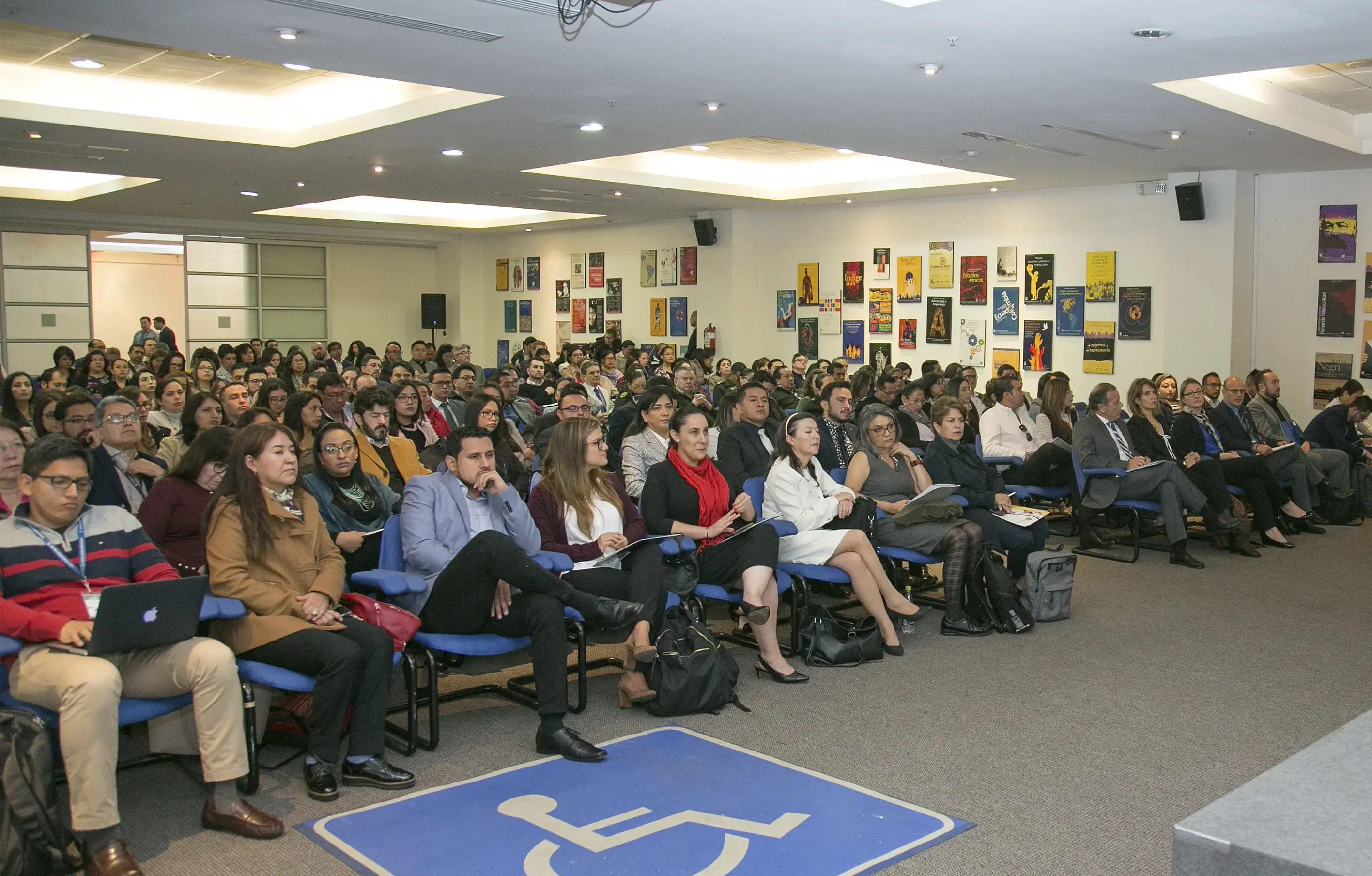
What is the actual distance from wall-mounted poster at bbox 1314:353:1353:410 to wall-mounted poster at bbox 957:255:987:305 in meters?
3.76

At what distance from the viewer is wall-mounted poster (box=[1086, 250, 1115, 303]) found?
12875mm

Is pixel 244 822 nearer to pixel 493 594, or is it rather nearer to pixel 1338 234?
pixel 493 594

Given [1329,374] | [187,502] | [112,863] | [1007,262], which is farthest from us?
[1007,262]

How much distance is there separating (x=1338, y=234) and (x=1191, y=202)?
1.50m

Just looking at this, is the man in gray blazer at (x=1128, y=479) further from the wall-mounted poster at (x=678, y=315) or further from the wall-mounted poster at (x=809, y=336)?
the wall-mounted poster at (x=678, y=315)

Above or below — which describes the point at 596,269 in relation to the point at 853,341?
above

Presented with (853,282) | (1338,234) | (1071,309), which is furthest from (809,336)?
(1338,234)

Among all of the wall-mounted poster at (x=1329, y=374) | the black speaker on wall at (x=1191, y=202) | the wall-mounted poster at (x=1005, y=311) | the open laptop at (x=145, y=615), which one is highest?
the black speaker on wall at (x=1191, y=202)

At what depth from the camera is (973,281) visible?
46.1 feet

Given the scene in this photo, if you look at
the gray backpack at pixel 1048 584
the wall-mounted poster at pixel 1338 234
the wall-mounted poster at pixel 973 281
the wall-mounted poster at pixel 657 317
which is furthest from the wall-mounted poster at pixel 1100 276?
the gray backpack at pixel 1048 584

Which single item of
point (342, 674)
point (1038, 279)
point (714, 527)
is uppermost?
point (1038, 279)

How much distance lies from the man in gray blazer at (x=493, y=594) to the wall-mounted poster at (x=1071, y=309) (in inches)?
394

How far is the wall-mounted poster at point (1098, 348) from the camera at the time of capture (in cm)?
1293

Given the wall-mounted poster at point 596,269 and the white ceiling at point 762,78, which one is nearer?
the white ceiling at point 762,78
